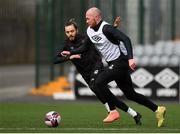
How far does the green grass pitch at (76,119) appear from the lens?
12.9 metres

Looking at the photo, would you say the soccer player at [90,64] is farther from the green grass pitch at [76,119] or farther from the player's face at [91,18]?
the player's face at [91,18]

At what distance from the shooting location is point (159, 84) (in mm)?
21531

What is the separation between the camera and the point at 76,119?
15266 millimetres

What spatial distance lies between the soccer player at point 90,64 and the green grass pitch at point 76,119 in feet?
0.84

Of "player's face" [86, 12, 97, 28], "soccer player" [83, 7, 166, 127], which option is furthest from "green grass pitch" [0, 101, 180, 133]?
"player's face" [86, 12, 97, 28]

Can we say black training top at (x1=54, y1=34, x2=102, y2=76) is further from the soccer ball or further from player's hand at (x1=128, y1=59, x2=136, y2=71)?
player's hand at (x1=128, y1=59, x2=136, y2=71)

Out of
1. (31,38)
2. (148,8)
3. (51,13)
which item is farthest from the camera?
(31,38)

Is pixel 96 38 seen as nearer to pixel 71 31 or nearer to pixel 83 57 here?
pixel 71 31

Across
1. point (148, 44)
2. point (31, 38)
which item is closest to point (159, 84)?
point (148, 44)

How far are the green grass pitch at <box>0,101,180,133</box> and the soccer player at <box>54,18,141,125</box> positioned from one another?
10.1 inches

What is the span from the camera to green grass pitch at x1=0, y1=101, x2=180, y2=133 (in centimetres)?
1286

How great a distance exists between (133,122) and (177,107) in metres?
4.72

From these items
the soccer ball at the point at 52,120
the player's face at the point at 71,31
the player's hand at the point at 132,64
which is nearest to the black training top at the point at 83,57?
the player's face at the point at 71,31

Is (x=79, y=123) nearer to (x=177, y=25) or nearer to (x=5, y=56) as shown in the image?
(x=177, y=25)
